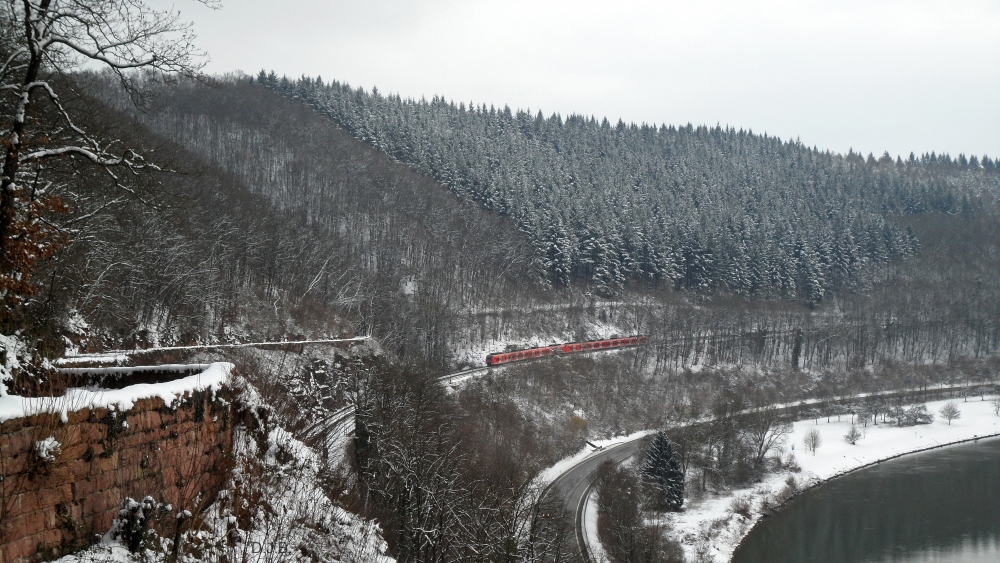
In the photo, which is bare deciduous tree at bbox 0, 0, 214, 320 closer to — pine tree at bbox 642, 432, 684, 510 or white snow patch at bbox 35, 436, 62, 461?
white snow patch at bbox 35, 436, 62, 461

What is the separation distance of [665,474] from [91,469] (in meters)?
35.7

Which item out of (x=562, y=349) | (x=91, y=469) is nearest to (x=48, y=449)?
(x=91, y=469)

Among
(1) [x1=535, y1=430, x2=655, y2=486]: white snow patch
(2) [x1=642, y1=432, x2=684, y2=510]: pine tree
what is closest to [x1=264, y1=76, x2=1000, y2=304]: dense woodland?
(1) [x1=535, y1=430, x2=655, y2=486]: white snow patch

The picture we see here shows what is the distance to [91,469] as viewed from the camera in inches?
239

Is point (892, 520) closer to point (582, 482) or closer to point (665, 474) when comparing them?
point (665, 474)

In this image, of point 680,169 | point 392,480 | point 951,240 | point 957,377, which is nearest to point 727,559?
point 392,480

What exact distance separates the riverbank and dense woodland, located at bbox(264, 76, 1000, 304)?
30616 millimetres

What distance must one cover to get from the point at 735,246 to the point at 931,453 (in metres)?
44.3

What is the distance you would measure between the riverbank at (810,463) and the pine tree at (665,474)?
0.94 metres

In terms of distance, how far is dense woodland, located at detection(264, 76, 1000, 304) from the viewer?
84.9 meters

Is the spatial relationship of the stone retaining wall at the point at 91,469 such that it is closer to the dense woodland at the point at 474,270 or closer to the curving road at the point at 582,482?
the dense woodland at the point at 474,270

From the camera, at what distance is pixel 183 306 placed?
104ft

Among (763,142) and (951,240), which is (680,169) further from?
(951,240)

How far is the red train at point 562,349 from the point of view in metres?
53.0
